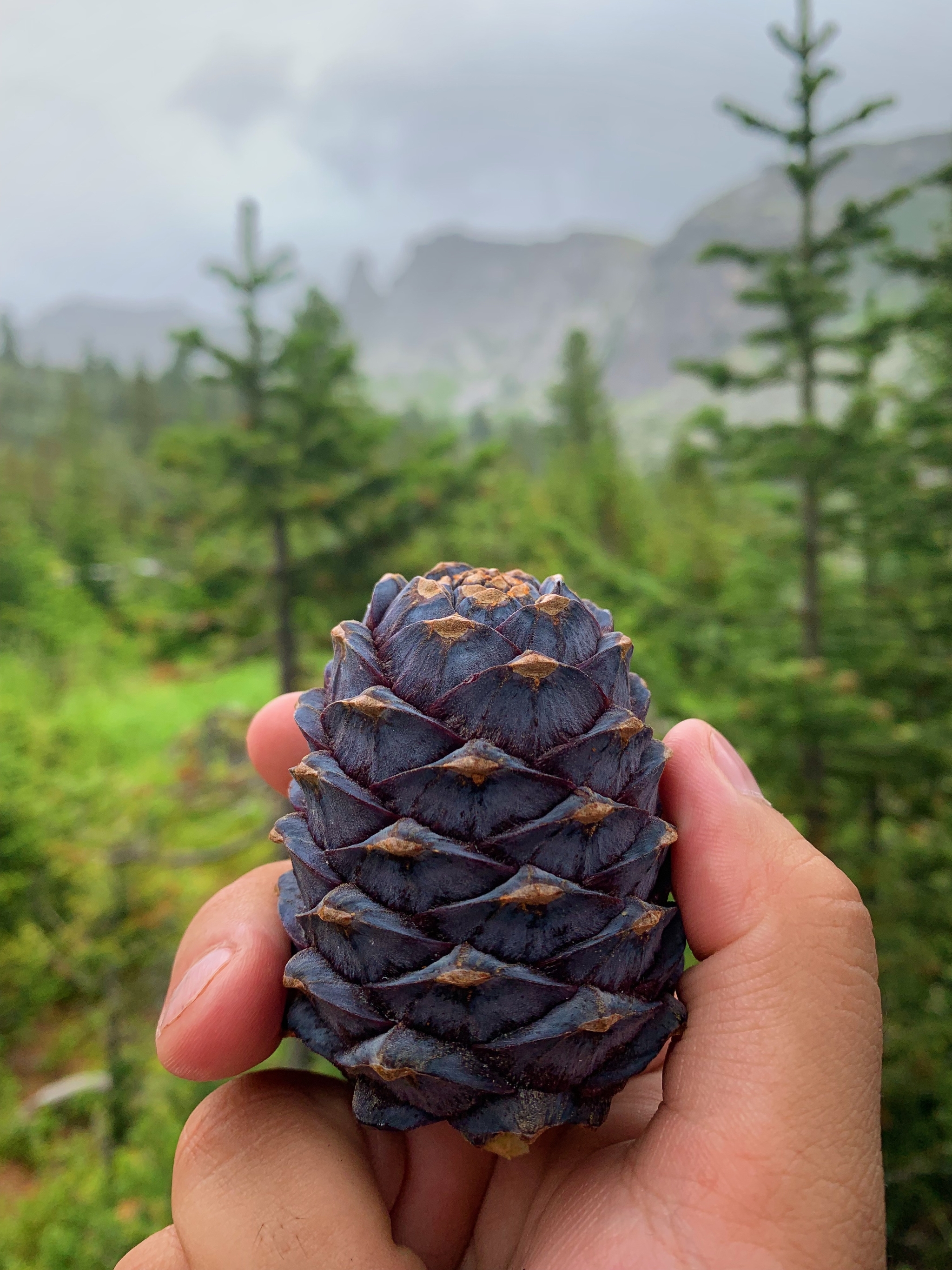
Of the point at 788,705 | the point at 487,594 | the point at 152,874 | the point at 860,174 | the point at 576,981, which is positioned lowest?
the point at 152,874

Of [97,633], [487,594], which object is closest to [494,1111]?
[487,594]

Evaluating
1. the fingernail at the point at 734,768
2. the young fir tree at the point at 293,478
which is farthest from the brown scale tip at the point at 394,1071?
the young fir tree at the point at 293,478

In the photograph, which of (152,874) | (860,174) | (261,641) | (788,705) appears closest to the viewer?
(788,705)

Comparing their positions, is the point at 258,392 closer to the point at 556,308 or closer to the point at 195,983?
the point at 195,983

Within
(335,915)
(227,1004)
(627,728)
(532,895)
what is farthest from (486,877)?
(227,1004)

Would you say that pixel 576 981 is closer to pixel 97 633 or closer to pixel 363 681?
pixel 363 681

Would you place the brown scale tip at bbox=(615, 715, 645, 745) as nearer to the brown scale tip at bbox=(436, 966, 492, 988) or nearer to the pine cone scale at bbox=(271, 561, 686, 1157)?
the pine cone scale at bbox=(271, 561, 686, 1157)
